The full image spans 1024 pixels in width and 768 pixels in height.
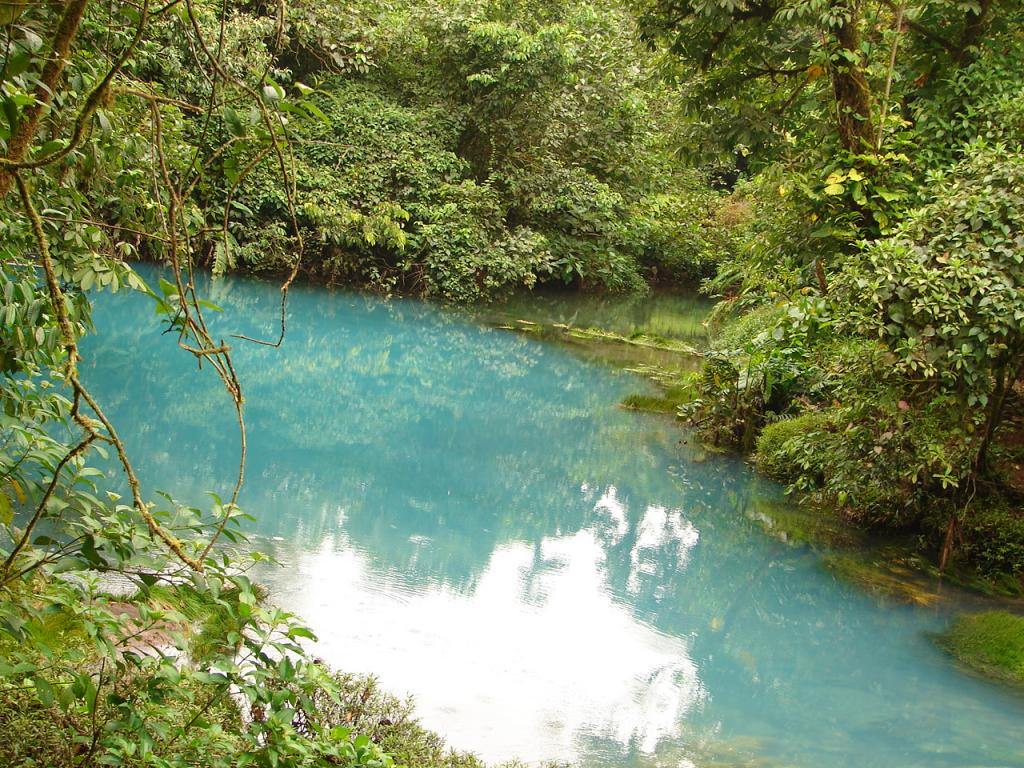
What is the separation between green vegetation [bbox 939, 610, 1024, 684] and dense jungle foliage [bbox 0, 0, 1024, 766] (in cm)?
66

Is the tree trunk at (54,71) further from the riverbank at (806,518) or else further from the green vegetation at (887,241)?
the riverbank at (806,518)

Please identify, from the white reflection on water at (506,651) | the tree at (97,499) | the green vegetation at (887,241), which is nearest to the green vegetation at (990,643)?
the green vegetation at (887,241)

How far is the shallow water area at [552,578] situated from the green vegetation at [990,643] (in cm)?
12

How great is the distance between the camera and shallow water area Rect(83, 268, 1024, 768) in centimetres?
398

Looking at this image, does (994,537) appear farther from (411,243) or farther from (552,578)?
(411,243)

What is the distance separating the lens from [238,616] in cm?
203

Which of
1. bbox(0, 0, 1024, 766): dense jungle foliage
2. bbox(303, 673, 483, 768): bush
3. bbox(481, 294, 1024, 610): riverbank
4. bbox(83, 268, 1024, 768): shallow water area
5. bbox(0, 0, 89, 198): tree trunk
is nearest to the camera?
bbox(0, 0, 89, 198): tree trunk

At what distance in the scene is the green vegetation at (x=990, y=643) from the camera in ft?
15.1

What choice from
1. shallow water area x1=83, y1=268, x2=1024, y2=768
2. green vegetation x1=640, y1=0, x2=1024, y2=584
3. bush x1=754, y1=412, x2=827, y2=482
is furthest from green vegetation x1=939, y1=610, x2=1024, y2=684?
bush x1=754, y1=412, x2=827, y2=482

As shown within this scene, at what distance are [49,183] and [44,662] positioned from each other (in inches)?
54.8

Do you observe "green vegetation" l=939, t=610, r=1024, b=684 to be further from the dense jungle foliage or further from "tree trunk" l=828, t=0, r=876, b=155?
"tree trunk" l=828, t=0, r=876, b=155

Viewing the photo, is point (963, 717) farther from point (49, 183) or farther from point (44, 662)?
point (49, 183)

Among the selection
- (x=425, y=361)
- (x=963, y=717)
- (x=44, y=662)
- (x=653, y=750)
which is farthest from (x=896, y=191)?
(x=425, y=361)

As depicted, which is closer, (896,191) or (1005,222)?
(1005,222)
